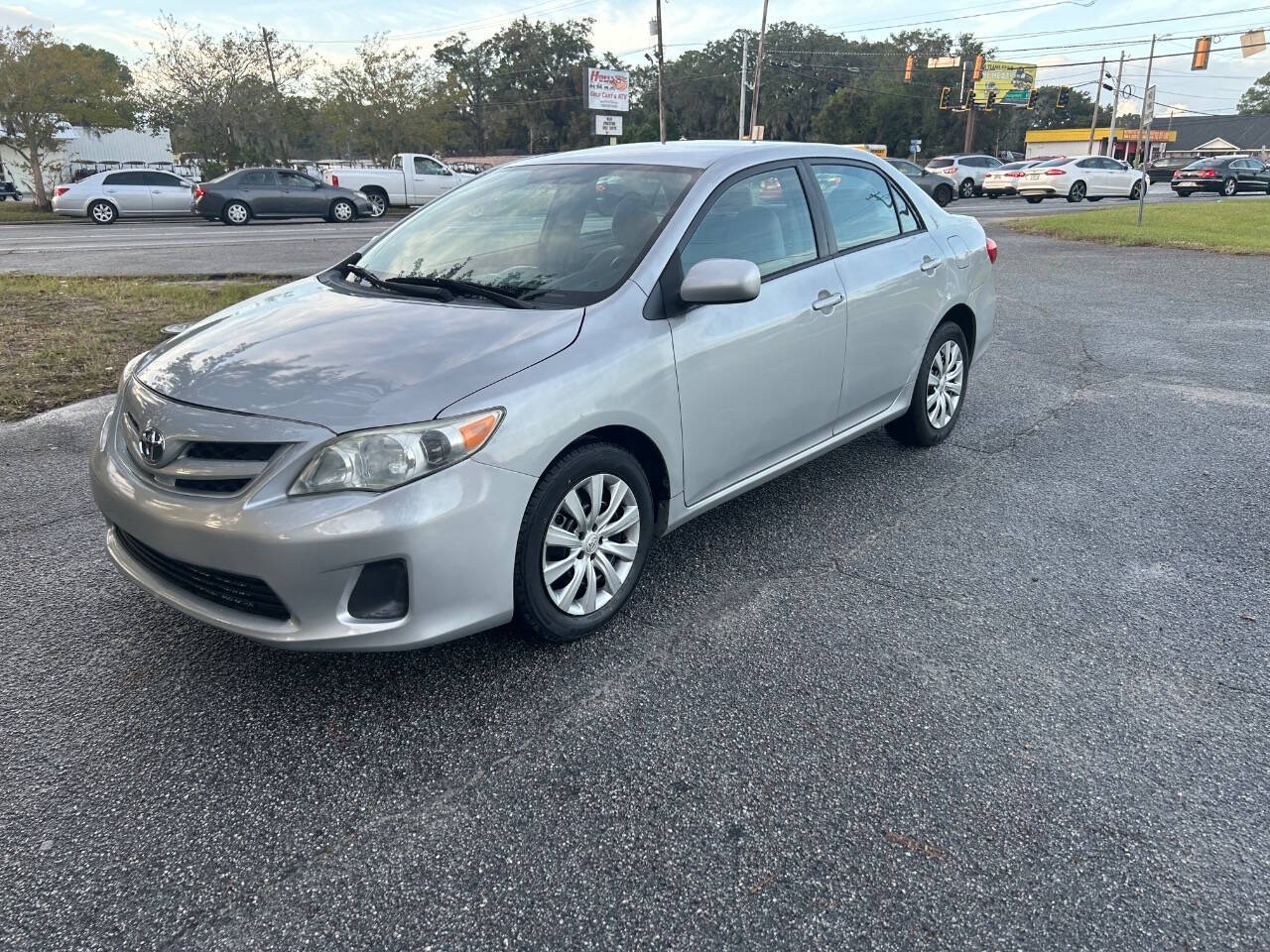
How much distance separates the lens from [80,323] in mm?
8398

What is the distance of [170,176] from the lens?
2636cm

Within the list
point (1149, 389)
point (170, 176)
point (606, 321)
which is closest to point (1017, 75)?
point (170, 176)

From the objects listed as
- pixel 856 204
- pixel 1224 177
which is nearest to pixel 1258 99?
pixel 1224 177

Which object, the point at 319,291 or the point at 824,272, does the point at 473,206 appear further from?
the point at 824,272

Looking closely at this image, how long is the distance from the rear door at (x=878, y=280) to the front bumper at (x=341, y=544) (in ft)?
6.92

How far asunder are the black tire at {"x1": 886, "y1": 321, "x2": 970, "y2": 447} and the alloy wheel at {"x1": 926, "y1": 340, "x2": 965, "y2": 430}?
0.06ft

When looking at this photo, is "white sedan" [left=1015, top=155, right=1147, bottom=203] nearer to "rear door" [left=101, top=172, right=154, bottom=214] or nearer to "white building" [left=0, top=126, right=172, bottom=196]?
"rear door" [left=101, top=172, right=154, bottom=214]

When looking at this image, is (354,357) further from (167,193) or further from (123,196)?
(167,193)

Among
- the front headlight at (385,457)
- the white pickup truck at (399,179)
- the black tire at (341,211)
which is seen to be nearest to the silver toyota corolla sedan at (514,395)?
the front headlight at (385,457)

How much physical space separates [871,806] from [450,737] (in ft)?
3.96

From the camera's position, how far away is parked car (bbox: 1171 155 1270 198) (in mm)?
34812

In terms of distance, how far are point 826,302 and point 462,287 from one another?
1573 millimetres

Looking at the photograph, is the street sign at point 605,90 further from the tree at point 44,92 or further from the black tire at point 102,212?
the black tire at point 102,212

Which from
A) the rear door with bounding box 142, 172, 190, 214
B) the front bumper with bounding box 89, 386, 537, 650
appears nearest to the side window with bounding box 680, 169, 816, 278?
the front bumper with bounding box 89, 386, 537, 650
